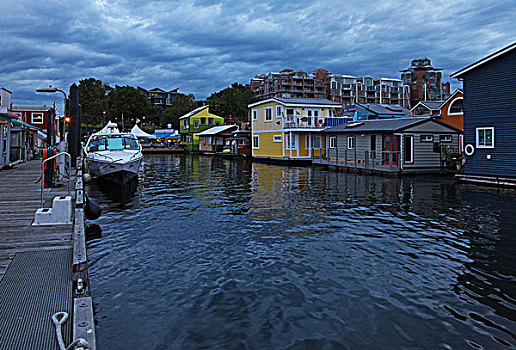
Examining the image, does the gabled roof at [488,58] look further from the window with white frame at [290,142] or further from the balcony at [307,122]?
the window with white frame at [290,142]

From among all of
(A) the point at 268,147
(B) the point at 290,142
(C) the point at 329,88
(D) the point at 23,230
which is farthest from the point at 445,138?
(C) the point at 329,88

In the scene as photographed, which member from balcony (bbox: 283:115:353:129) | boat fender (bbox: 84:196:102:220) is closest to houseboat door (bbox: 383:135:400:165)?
balcony (bbox: 283:115:353:129)

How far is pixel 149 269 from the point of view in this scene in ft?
29.8

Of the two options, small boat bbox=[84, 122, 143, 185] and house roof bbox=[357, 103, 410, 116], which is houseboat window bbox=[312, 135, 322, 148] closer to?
house roof bbox=[357, 103, 410, 116]

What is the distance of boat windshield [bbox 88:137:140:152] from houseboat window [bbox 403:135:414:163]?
19690 mm

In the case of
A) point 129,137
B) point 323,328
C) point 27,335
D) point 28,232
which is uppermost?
point 129,137

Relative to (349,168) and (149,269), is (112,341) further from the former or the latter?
(349,168)

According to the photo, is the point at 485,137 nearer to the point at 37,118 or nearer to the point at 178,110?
the point at 37,118

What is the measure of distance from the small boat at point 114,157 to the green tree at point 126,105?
75546mm

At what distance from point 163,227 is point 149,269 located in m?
4.26

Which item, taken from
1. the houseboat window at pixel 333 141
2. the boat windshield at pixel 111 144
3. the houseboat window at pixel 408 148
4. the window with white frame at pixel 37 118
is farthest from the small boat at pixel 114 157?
the window with white frame at pixel 37 118

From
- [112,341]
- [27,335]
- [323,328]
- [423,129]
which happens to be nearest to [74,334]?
[27,335]

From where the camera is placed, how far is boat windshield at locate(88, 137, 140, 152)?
82.8 ft

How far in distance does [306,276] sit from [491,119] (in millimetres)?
19049
